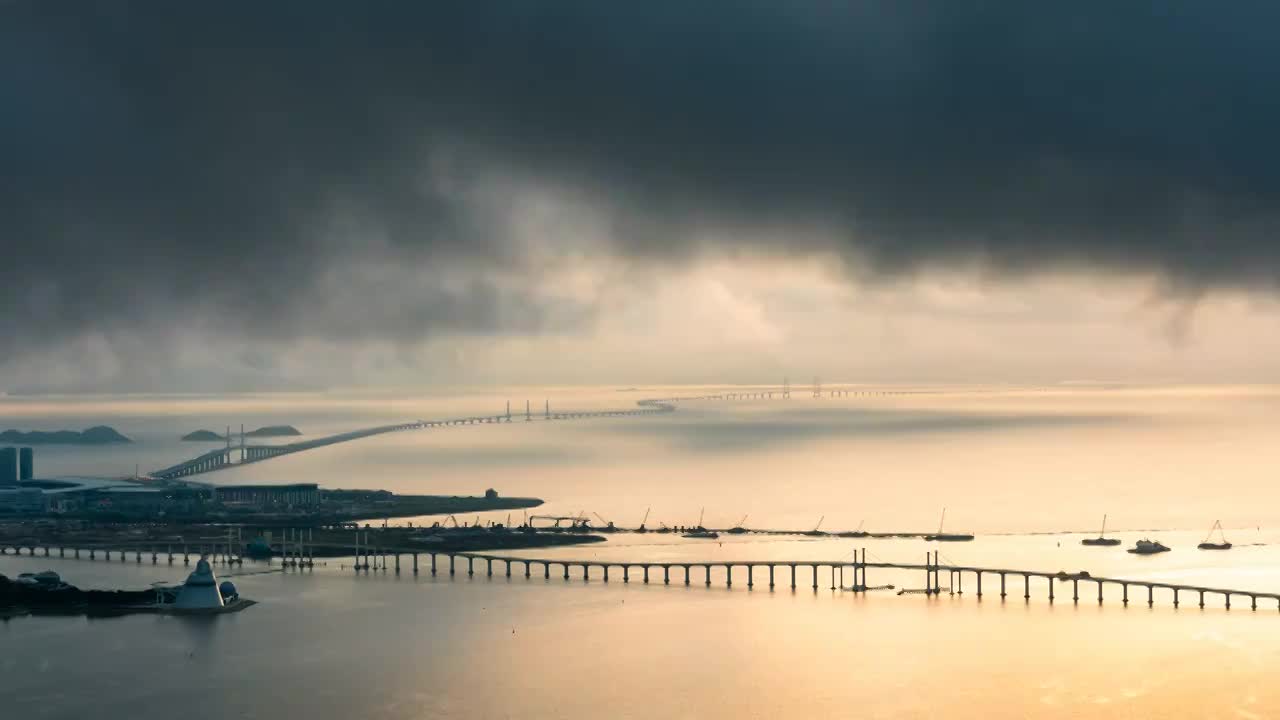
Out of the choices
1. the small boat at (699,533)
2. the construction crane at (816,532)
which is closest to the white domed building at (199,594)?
the small boat at (699,533)

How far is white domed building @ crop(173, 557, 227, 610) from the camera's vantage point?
72.1 m

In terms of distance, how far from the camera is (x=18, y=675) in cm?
5622

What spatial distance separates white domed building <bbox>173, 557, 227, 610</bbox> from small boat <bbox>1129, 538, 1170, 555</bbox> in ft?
195

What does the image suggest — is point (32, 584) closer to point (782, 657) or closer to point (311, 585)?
point (311, 585)

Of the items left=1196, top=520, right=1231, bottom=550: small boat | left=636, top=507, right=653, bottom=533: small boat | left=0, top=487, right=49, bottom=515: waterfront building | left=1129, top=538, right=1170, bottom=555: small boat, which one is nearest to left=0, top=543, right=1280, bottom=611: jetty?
left=1129, top=538, right=1170, bottom=555: small boat

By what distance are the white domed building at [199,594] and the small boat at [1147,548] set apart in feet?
195

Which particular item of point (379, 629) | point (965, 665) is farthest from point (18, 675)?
point (965, 665)

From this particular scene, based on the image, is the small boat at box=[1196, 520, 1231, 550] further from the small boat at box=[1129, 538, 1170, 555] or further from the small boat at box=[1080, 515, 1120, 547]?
the small boat at box=[1080, 515, 1120, 547]

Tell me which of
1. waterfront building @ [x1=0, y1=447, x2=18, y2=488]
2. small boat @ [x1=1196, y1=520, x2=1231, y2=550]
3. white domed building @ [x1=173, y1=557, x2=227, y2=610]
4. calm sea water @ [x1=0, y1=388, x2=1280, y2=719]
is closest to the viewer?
calm sea water @ [x1=0, y1=388, x2=1280, y2=719]

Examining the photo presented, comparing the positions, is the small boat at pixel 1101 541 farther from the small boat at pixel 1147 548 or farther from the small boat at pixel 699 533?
the small boat at pixel 699 533

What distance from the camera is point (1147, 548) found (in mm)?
95562

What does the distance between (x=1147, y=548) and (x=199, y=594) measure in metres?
61.4

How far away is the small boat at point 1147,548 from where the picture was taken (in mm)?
95125

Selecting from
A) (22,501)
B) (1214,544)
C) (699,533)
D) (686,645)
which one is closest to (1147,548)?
(1214,544)
